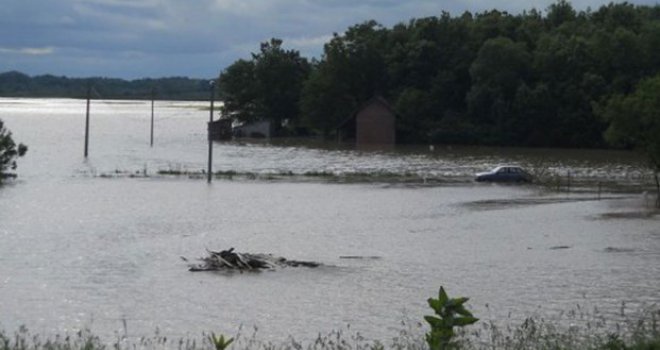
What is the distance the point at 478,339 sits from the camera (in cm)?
1839

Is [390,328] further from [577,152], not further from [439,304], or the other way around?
[577,152]

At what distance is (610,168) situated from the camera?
8125 centimetres

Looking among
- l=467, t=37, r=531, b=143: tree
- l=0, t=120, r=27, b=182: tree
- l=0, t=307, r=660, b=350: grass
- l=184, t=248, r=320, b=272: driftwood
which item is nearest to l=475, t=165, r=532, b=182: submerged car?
l=0, t=120, r=27, b=182: tree

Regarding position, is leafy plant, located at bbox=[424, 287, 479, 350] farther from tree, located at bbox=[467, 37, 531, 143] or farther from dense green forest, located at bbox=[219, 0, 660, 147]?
tree, located at bbox=[467, 37, 531, 143]

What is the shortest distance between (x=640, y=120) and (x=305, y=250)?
927 inches

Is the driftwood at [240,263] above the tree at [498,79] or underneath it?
underneath

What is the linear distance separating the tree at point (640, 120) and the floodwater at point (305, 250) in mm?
2839

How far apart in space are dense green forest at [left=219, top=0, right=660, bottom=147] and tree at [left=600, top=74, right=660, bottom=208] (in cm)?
4632

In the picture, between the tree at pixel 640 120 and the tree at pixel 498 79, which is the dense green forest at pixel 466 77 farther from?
the tree at pixel 640 120

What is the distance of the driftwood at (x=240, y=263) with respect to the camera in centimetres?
3091

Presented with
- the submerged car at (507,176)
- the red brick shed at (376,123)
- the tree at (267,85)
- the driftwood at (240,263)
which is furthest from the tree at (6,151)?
the tree at (267,85)

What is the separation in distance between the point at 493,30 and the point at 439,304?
111730 mm

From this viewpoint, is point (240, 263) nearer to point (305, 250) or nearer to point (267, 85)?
point (305, 250)

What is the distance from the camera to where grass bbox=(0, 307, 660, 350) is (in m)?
14.5
